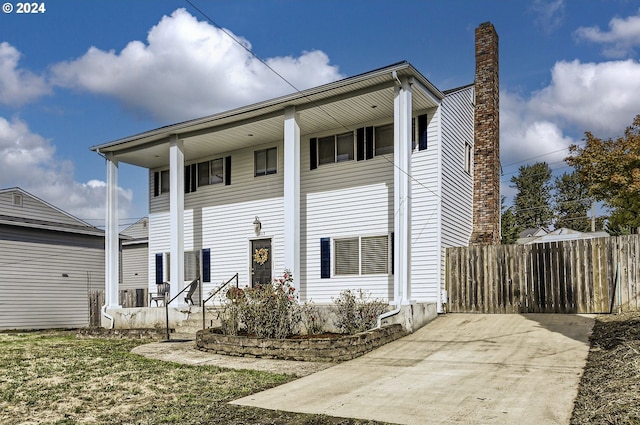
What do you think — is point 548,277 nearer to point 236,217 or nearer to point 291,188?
point 291,188

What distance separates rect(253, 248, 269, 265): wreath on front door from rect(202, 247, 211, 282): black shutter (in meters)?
1.97

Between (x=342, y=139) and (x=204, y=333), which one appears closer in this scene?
(x=204, y=333)

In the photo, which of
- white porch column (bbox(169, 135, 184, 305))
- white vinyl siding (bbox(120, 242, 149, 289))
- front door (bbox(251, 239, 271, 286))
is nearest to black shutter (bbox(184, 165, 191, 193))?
white porch column (bbox(169, 135, 184, 305))

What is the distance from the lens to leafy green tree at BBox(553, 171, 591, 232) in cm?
5572

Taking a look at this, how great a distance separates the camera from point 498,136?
1750 cm

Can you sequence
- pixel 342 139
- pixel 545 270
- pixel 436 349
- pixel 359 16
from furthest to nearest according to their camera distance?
pixel 342 139 → pixel 545 270 → pixel 359 16 → pixel 436 349

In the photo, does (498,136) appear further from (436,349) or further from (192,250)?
(192,250)

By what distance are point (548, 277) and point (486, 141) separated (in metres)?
5.20

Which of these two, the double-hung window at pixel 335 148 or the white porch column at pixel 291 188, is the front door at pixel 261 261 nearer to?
the white porch column at pixel 291 188

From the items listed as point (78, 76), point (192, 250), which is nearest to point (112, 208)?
point (192, 250)

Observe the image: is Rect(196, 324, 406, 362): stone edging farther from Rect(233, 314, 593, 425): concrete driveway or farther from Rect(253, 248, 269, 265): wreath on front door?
Rect(253, 248, 269, 265): wreath on front door

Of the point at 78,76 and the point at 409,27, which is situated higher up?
the point at 409,27

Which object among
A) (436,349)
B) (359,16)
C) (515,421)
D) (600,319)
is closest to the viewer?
(515,421)

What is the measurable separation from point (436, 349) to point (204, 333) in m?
4.78
